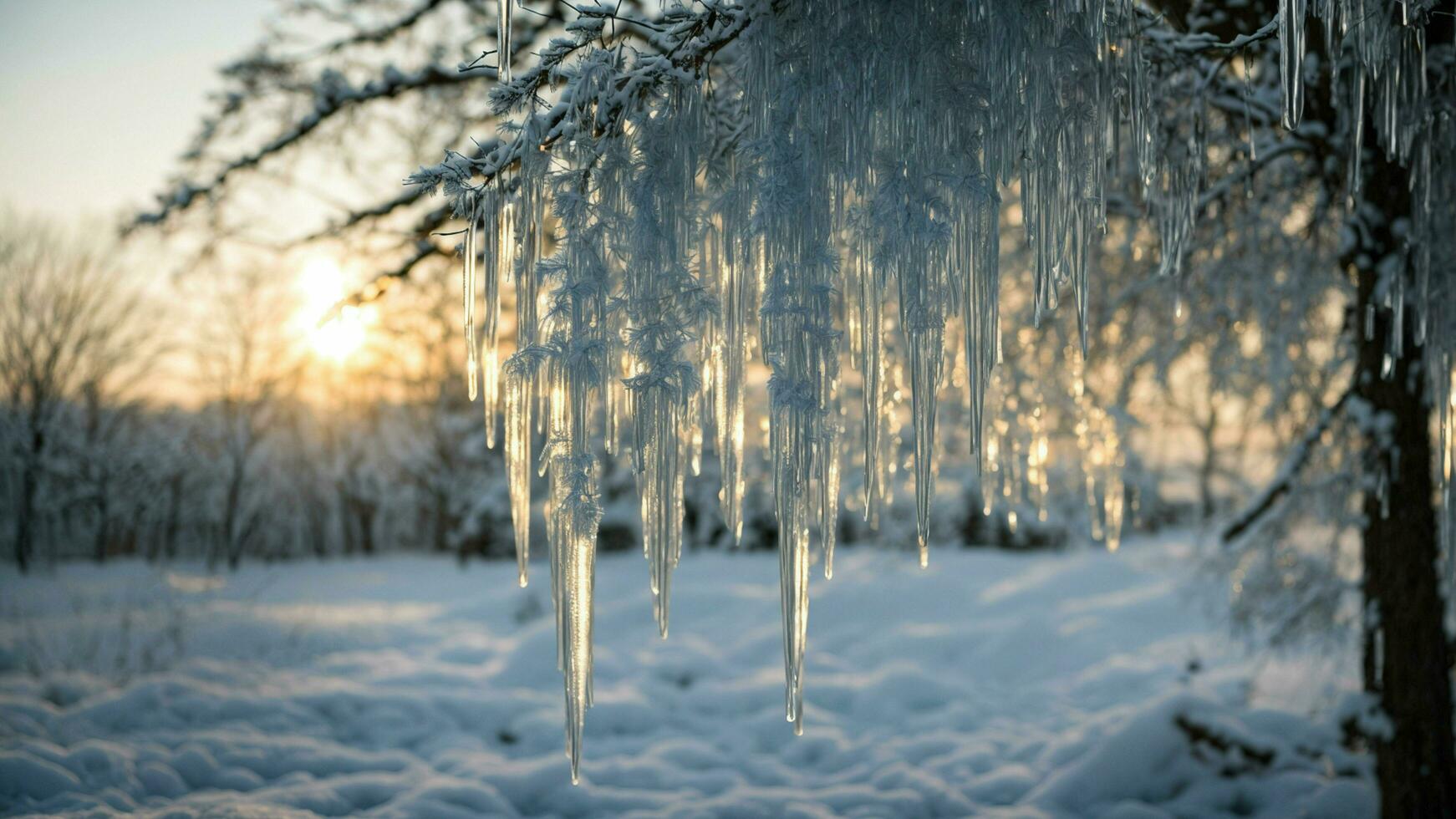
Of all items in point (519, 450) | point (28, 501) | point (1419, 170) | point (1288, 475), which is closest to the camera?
point (519, 450)

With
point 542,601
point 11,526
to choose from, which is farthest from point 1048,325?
point 11,526

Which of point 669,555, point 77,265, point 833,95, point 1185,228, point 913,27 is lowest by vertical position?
point 669,555

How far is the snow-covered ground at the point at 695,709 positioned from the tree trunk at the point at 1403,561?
1.42 ft

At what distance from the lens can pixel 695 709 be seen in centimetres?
638

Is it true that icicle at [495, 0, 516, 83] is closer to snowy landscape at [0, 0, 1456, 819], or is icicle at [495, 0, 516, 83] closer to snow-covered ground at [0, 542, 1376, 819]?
snowy landscape at [0, 0, 1456, 819]

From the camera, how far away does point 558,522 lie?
239cm

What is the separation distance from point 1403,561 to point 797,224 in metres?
3.31

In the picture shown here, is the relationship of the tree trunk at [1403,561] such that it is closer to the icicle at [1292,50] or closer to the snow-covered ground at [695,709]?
the snow-covered ground at [695,709]

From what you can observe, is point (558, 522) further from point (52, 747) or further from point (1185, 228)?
point (52, 747)

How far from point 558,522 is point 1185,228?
87.1 inches

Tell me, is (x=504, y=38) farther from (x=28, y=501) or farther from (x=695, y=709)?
(x=28, y=501)

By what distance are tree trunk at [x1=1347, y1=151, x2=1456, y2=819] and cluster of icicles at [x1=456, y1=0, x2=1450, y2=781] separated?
6.75ft

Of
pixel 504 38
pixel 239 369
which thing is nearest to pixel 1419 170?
pixel 504 38

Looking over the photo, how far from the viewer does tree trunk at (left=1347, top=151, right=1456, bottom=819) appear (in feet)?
12.4
